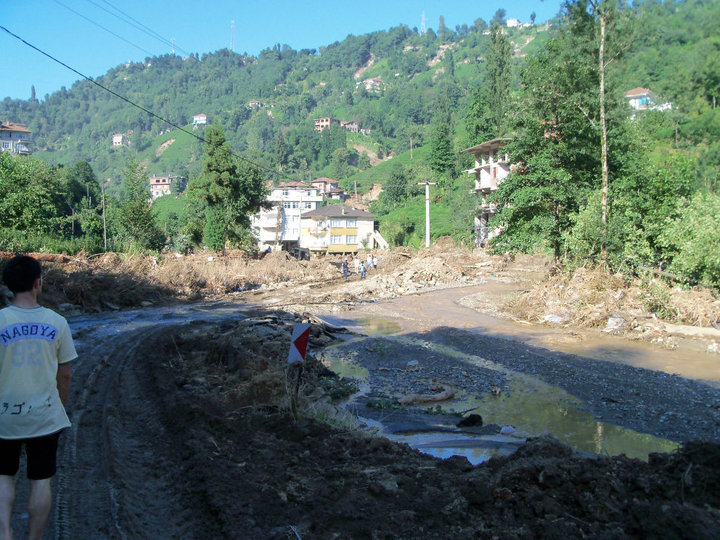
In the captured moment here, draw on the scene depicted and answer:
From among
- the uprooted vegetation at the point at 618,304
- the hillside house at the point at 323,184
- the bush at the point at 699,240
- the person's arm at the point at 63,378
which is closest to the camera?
the person's arm at the point at 63,378

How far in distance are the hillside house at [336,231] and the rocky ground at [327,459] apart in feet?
192

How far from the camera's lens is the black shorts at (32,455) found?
391cm

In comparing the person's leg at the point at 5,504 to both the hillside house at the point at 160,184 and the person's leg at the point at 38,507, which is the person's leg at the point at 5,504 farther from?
the hillside house at the point at 160,184

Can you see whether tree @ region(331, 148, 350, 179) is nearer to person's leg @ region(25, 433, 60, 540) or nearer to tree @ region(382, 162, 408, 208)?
tree @ region(382, 162, 408, 208)

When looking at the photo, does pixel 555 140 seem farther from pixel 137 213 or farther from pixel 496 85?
pixel 496 85

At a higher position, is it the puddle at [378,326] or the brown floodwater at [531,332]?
the brown floodwater at [531,332]

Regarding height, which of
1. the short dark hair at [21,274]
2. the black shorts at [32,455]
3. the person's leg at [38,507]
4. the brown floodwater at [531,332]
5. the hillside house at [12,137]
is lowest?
the brown floodwater at [531,332]

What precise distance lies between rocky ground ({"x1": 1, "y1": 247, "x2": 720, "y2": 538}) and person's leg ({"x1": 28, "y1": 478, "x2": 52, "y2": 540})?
58 centimetres

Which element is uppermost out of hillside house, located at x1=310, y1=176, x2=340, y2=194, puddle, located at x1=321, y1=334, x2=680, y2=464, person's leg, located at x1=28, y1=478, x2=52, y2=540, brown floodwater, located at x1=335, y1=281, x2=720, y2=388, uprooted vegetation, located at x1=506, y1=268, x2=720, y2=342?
hillside house, located at x1=310, y1=176, x2=340, y2=194

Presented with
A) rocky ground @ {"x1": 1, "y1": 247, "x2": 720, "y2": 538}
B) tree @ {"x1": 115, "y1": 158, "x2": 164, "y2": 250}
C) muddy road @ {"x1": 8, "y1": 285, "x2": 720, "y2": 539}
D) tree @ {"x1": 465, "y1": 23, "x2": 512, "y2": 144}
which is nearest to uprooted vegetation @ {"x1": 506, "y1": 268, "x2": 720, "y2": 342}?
muddy road @ {"x1": 8, "y1": 285, "x2": 720, "y2": 539}

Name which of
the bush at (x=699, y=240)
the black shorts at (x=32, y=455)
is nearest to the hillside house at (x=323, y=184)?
the bush at (x=699, y=240)

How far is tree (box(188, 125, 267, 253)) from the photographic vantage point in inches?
1877

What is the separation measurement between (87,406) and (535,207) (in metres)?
20.6

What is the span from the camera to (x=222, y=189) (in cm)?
4794
